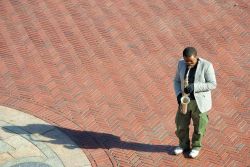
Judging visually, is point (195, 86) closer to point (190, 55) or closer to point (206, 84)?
point (206, 84)

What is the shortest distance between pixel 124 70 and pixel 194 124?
331cm

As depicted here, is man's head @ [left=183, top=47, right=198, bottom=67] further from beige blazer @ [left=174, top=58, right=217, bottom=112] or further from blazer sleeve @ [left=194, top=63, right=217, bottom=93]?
blazer sleeve @ [left=194, top=63, right=217, bottom=93]

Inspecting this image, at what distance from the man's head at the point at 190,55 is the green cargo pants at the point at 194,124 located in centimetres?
74

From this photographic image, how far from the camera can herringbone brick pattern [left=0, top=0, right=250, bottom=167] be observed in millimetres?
8969

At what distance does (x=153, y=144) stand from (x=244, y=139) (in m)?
1.82

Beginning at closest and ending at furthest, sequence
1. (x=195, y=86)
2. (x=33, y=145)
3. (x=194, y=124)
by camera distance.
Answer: (x=195, y=86) → (x=194, y=124) → (x=33, y=145)

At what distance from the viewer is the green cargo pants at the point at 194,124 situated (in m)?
7.70

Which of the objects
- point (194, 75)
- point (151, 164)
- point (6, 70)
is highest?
point (194, 75)

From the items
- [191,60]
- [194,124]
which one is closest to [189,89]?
[191,60]

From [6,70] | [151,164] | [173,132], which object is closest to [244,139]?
[173,132]

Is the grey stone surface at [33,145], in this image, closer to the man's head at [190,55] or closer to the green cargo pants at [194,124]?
the green cargo pants at [194,124]

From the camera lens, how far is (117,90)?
1028cm

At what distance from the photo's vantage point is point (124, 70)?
10.9m

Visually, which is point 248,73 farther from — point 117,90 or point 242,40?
point 117,90
